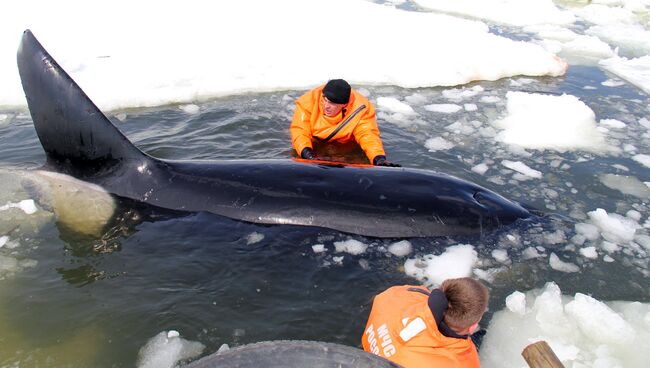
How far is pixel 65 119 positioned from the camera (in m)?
4.59

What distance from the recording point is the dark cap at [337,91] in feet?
21.5

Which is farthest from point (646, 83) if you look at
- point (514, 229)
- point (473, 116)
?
point (514, 229)

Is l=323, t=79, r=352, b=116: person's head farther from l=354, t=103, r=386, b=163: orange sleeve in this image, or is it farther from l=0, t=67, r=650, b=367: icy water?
l=0, t=67, r=650, b=367: icy water

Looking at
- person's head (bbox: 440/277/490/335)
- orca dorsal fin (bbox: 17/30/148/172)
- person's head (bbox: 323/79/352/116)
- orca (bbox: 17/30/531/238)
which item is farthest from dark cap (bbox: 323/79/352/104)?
person's head (bbox: 440/277/490/335)

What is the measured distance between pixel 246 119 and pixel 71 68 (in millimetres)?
3713

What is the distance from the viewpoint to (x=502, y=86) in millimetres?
10289

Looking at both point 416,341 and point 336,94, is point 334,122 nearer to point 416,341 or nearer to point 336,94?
point 336,94

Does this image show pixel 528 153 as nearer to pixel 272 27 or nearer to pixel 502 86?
pixel 502 86

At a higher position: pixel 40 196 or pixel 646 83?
pixel 40 196

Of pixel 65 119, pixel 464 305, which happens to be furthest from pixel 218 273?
pixel 464 305

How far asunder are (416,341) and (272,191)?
2.30m

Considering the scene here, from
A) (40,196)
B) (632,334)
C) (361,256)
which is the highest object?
(40,196)

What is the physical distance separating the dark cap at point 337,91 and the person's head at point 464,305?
392cm

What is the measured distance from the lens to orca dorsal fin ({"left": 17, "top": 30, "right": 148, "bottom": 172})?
4383mm
